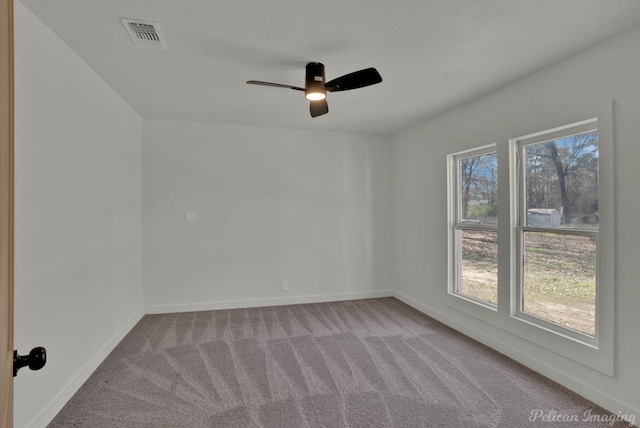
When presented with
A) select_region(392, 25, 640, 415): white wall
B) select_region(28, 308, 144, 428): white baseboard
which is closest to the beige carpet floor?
select_region(28, 308, 144, 428): white baseboard

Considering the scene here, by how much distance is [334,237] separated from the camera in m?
4.73

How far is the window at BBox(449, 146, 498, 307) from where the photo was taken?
3.22 m

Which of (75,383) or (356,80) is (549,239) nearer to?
(356,80)

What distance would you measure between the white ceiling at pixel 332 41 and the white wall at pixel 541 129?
16 cm

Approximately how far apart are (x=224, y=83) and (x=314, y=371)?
261 centimetres

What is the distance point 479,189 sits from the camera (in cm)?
343

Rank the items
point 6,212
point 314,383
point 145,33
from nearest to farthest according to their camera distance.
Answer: point 6,212 → point 145,33 → point 314,383

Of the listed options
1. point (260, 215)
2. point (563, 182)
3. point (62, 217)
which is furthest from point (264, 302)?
point (563, 182)

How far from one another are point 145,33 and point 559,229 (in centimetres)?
331

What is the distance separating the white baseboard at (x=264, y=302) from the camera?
162 inches

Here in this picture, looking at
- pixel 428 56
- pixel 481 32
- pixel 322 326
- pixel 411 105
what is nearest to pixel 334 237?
pixel 322 326

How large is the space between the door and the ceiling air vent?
130 cm

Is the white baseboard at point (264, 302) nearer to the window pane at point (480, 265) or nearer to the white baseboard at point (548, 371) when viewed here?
the white baseboard at point (548, 371)

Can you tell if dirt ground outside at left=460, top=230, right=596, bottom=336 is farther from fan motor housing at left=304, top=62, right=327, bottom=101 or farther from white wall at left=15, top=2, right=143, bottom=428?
white wall at left=15, top=2, right=143, bottom=428
